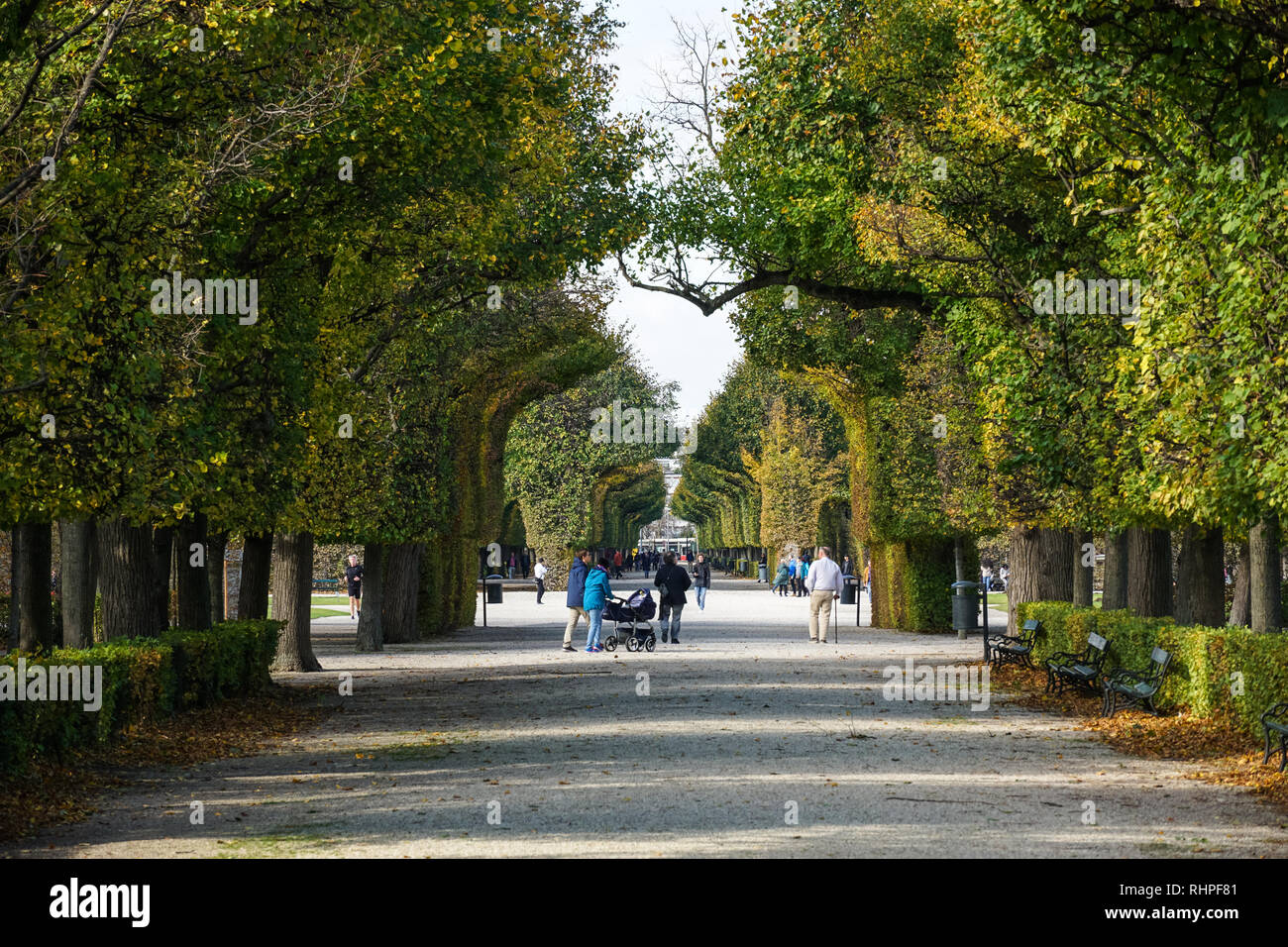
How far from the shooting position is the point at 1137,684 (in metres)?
16.1

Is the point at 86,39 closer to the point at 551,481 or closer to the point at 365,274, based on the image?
the point at 365,274

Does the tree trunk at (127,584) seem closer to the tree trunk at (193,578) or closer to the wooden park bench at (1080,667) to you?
the tree trunk at (193,578)

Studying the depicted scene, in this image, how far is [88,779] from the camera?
38.9 ft

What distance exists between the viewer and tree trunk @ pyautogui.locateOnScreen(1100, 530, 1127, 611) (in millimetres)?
21094

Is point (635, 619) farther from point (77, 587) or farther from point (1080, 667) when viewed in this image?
point (77, 587)

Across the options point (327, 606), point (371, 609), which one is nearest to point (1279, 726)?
point (371, 609)

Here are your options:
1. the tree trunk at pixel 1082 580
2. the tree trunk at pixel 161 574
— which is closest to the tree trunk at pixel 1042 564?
the tree trunk at pixel 1082 580

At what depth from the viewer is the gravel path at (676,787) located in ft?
29.8

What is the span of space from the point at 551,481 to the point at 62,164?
48915 millimetres

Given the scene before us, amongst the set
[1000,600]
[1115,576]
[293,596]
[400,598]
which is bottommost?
[1000,600]

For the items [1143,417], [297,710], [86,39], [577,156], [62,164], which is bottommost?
[297,710]

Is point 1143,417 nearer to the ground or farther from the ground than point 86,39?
nearer to the ground

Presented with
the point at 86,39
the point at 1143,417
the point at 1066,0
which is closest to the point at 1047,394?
the point at 1143,417

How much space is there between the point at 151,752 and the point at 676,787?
5188mm
